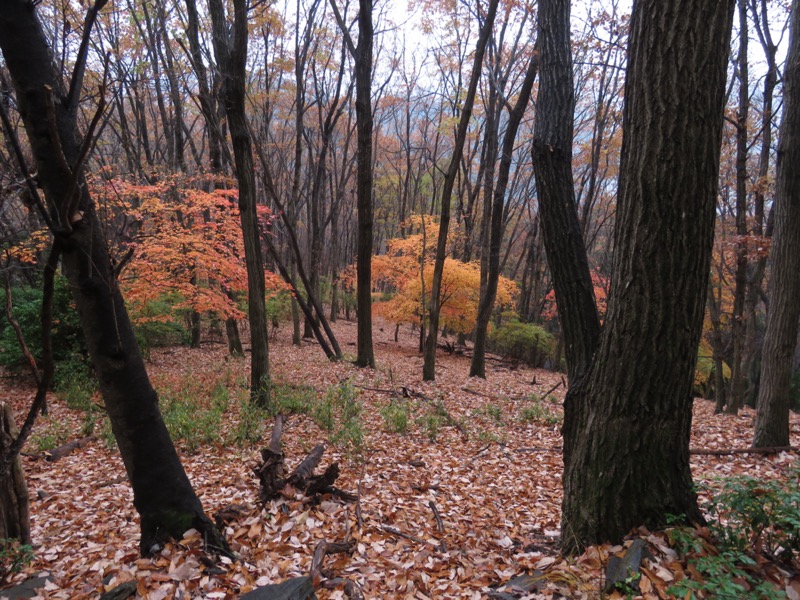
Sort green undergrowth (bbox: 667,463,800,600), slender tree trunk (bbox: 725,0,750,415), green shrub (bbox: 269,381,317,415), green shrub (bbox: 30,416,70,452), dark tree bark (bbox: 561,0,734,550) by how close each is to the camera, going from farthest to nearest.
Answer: slender tree trunk (bbox: 725,0,750,415) → green shrub (bbox: 269,381,317,415) → green shrub (bbox: 30,416,70,452) → dark tree bark (bbox: 561,0,734,550) → green undergrowth (bbox: 667,463,800,600)

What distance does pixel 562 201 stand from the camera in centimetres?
322

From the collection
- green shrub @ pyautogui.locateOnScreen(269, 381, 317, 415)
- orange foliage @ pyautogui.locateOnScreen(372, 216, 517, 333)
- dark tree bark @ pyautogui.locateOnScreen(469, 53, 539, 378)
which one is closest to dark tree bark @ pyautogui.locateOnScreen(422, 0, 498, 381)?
dark tree bark @ pyautogui.locateOnScreen(469, 53, 539, 378)

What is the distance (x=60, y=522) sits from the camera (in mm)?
3602

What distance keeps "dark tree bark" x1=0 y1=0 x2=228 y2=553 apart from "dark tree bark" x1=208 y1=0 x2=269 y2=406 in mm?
4032

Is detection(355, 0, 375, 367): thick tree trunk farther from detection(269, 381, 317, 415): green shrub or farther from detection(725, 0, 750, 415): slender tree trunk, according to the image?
detection(725, 0, 750, 415): slender tree trunk

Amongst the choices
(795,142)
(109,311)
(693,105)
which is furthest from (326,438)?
(795,142)

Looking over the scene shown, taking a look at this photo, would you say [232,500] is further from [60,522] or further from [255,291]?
[255,291]

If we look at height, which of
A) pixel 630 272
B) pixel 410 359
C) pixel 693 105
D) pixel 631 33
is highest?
pixel 631 33

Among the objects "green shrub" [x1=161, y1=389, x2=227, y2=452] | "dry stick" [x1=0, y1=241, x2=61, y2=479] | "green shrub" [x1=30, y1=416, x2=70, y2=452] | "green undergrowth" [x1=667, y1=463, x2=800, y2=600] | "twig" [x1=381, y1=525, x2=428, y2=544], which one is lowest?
"green shrub" [x1=30, y1=416, x2=70, y2=452]

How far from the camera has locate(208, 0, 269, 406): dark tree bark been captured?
6211 millimetres

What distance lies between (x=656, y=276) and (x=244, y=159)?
5.62 metres

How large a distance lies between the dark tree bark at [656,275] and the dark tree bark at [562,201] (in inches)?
13.5

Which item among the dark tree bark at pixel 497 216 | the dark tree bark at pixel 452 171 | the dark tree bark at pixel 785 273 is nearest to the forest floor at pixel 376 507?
the dark tree bark at pixel 785 273

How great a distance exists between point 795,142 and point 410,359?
38.3 ft
